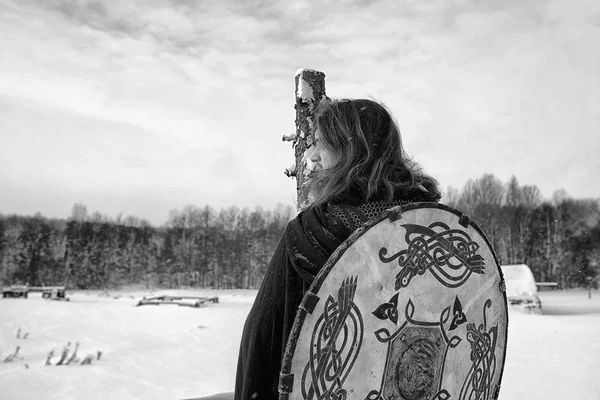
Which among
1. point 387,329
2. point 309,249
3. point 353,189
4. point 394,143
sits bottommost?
point 387,329

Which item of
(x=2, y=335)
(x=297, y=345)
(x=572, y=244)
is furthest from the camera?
(x=572, y=244)

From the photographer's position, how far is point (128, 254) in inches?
1807

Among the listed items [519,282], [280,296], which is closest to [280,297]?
[280,296]

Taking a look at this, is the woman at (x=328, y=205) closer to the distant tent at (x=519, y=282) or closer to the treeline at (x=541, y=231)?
the distant tent at (x=519, y=282)

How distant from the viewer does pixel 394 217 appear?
134 centimetres

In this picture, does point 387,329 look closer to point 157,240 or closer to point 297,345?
point 297,345

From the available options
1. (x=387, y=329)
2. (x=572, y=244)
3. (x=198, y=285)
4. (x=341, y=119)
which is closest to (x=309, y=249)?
(x=387, y=329)

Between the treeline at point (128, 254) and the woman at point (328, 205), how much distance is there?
4347 centimetres

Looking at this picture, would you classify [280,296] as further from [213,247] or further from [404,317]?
[213,247]

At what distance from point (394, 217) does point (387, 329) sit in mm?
317

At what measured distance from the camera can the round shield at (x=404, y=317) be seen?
4.06 feet

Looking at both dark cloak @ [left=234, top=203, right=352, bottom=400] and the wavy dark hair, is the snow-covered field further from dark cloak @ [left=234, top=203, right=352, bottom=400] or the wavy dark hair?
the wavy dark hair

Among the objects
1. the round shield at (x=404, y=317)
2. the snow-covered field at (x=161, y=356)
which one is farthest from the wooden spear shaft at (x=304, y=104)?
the snow-covered field at (x=161, y=356)

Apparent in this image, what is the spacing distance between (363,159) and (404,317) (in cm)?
50
